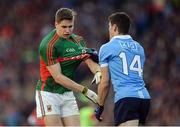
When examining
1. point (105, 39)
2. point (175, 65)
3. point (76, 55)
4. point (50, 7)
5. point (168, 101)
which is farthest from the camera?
point (50, 7)

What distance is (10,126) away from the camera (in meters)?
18.1

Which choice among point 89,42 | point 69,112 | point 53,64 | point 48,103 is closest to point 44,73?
point 53,64

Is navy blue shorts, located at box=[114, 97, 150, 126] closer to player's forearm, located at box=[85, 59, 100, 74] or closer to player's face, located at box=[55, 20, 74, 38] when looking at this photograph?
player's forearm, located at box=[85, 59, 100, 74]

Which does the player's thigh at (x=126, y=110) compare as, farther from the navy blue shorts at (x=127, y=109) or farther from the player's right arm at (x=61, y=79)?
the player's right arm at (x=61, y=79)

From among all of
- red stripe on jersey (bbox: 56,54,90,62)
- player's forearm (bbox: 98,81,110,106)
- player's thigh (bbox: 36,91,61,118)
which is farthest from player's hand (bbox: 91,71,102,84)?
player's thigh (bbox: 36,91,61,118)

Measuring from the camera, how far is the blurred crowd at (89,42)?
18.6m

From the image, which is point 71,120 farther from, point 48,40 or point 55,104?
point 48,40

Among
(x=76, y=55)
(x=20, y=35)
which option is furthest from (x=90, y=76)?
(x=76, y=55)

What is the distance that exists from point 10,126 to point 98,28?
437 centimetres

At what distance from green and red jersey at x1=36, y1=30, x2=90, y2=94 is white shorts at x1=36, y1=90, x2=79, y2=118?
0.23 feet

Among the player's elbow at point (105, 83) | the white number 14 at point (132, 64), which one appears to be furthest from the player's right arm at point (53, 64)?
the white number 14 at point (132, 64)

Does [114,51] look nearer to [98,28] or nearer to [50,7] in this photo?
[98,28]

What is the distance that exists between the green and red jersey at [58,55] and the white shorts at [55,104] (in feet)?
0.23

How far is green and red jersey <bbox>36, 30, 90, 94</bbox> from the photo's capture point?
1083 centimetres
